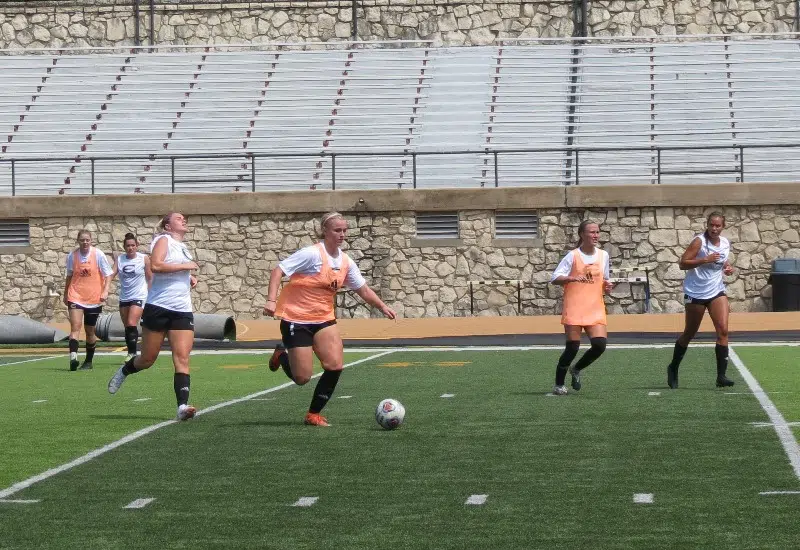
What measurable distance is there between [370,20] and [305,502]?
33.9m

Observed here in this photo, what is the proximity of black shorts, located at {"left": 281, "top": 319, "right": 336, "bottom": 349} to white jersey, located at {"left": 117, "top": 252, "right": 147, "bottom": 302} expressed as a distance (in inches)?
311

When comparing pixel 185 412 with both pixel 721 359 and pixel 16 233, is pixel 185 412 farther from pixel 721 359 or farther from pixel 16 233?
pixel 16 233

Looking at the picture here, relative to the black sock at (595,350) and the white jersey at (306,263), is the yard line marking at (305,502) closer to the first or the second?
the white jersey at (306,263)

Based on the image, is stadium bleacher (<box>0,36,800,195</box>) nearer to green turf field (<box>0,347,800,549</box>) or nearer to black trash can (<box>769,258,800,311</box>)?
black trash can (<box>769,258,800,311</box>)

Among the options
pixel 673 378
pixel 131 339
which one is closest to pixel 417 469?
pixel 673 378

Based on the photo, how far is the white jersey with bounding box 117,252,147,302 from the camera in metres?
20.6

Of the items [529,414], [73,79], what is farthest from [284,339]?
[73,79]

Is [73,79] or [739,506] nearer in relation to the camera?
[739,506]

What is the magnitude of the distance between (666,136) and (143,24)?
1510 centimetres

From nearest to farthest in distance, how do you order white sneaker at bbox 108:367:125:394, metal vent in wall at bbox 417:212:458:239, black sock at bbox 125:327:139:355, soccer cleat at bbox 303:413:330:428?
soccer cleat at bbox 303:413:330:428
white sneaker at bbox 108:367:125:394
black sock at bbox 125:327:139:355
metal vent in wall at bbox 417:212:458:239

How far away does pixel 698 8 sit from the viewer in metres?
41.2

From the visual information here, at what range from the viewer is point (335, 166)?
34.9 metres

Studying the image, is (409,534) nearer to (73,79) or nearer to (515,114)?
(515,114)

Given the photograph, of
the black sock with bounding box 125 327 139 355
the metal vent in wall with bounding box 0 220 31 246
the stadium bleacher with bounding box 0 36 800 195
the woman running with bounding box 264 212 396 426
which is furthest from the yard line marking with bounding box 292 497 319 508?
the metal vent in wall with bounding box 0 220 31 246
